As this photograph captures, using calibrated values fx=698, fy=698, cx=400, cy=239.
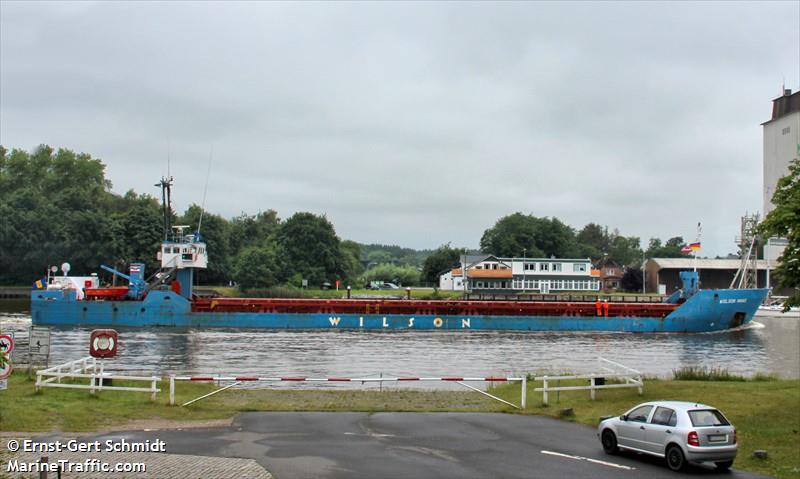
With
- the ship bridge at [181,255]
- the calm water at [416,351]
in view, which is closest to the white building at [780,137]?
the calm water at [416,351]

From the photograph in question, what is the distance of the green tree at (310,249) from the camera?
103 m

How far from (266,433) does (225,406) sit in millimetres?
4244

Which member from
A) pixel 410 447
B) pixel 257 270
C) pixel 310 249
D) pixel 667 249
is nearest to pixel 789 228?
pixel 410 447

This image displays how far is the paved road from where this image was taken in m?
12.1

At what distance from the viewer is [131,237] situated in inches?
3767

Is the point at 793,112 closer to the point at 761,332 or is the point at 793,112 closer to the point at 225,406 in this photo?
the point at 761,332

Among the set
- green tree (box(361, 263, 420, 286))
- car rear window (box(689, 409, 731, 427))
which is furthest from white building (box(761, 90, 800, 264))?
car rear window (box(689, 409, 731, 427))

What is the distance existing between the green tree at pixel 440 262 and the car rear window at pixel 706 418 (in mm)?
105489

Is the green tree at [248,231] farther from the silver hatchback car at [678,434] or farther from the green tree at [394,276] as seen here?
the silver hatchback car at [678,434]

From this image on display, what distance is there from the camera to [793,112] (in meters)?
108

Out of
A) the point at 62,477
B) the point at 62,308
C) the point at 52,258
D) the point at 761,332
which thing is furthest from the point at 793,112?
the point at 62,477

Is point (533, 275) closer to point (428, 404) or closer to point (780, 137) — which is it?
point (780, 137)

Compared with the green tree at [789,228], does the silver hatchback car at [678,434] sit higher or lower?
lower

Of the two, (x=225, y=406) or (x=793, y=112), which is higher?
(x=793, y=112)
